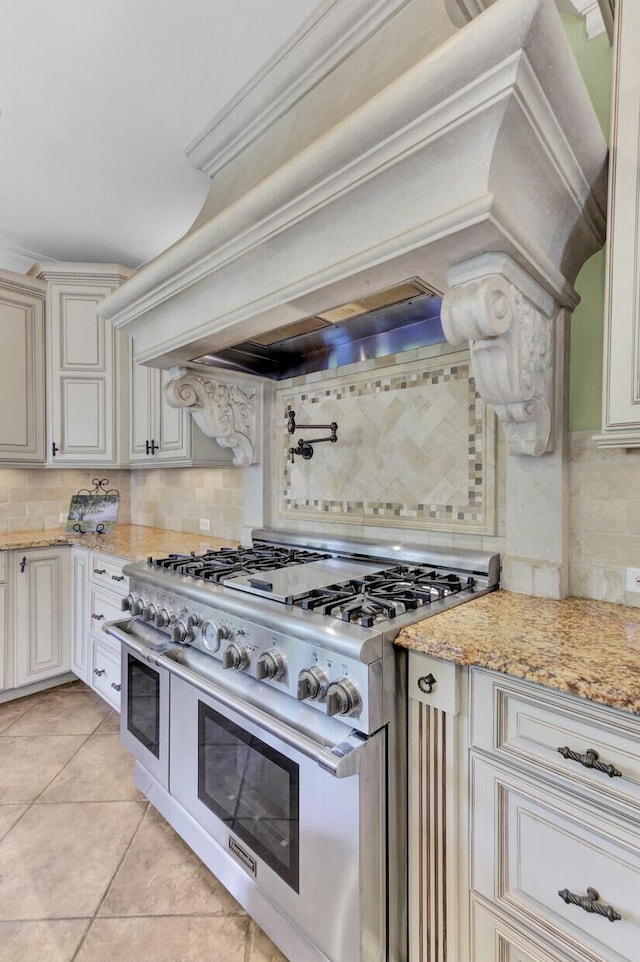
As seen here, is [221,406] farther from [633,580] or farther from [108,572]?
[633,580]

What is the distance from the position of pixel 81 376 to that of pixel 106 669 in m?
1.89

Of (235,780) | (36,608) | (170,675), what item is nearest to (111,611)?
(36,608)

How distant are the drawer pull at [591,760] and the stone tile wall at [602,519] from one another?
2.04 ft

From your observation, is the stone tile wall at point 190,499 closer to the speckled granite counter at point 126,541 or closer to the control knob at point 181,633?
the speckled granite counter at point 126,541

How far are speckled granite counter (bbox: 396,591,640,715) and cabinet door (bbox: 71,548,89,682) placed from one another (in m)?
2.34

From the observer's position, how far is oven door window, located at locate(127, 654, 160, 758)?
175 cm

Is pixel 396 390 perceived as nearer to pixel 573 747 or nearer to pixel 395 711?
pixel 395 711

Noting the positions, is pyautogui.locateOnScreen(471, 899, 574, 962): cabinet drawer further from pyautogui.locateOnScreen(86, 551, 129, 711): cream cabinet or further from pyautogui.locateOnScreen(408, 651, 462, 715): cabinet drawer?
pyautogui.locateOnScreen(86, 551, 129, 711): cream cabinet

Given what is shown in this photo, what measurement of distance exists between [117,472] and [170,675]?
2326 millimetres

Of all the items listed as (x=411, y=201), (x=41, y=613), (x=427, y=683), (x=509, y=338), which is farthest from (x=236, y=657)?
(x=41, y=613)

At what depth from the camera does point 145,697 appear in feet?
5.99

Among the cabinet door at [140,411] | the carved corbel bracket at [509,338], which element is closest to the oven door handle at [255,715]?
the carved corbel bracket at [509,338]

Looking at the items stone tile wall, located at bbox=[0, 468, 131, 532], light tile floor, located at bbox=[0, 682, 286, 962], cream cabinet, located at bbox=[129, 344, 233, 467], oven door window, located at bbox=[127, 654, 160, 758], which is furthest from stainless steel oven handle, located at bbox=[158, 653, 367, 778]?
stone tile wall, located at bbox=[0, 468, 131, 532]

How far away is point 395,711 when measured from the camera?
3.63 feet
